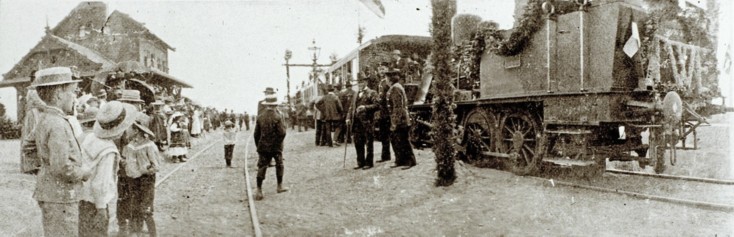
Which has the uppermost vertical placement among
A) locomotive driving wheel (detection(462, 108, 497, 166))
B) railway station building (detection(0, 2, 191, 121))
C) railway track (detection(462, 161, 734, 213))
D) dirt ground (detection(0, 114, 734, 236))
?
railway station building (detection(0, 2, 191, 121))

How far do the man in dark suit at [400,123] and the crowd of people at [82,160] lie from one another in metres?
4.87

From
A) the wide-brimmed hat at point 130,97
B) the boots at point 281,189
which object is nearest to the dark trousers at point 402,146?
the boots at point 281,189

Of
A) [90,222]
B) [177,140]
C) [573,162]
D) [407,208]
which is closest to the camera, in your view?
[90,222]

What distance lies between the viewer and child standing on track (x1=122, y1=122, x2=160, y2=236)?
447 centimetres

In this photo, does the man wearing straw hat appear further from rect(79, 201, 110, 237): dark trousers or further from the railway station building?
the railway station building

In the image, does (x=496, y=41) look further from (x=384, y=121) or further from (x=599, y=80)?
(x=384, y=121)

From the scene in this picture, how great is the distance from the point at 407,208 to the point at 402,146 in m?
2.96

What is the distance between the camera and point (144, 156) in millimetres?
4496

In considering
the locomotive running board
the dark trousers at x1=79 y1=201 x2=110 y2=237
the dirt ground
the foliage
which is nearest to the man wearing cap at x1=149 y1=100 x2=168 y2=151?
the dirt ground

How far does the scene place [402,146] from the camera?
901cm

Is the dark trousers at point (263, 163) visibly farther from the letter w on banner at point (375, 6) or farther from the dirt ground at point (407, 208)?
the letter w on banner at point (375, 6)

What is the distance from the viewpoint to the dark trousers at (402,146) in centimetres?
891

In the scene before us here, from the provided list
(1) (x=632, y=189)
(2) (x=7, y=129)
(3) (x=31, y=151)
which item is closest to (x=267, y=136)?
(3) (x=31, y=151)

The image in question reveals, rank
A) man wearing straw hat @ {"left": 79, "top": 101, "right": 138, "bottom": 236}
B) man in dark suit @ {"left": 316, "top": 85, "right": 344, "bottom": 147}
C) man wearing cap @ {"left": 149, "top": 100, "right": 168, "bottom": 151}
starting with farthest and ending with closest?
1. man in dark suit @ {"left": 316, "top": 85, "right": 344, "bottom": 147}
2. man wearing cap @ {"left": 149, "top": 100, "right": 168, "bottom": 151}
3. man wearing straw hat @ {"left": 79, "top": 101, "right": 138, "bottom": 236}
